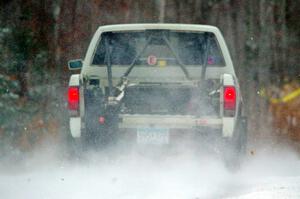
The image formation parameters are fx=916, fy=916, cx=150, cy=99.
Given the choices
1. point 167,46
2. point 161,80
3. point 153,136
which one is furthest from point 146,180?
point 167,46

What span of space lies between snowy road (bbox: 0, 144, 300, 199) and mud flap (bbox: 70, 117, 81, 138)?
33 centimetres

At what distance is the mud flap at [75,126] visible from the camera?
35.2 feet

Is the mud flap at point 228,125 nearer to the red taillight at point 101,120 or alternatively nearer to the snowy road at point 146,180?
the snowy road at point 146,180

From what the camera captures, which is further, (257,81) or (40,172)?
(257,81)

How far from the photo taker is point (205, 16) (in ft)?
96.2

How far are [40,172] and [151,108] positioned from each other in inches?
90.5

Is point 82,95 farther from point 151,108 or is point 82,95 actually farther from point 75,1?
point 75,1

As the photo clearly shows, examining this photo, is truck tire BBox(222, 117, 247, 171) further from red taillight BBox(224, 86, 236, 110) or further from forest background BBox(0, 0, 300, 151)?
forest background BBox(0, 0, 300, 151)

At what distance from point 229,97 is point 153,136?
0.99 meters

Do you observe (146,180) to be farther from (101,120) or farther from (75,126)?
(75,126)

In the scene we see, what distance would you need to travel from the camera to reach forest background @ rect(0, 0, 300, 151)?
17.4 m

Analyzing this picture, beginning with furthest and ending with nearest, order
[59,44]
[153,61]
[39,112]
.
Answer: [59,44], [39,112], [153,61]

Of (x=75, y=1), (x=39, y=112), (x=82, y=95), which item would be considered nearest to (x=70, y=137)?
(x=82, y=95)

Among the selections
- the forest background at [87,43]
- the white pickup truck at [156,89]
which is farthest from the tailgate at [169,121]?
the forest background at [87,43]
